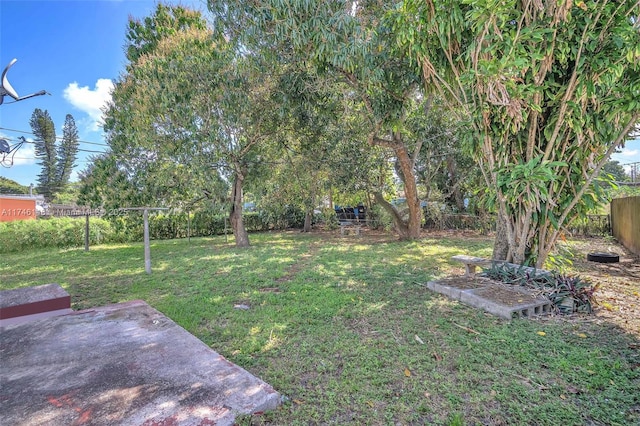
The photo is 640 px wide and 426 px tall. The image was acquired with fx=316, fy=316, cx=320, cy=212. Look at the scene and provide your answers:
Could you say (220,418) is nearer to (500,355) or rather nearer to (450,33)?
(500,355)

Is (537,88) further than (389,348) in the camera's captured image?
Yes

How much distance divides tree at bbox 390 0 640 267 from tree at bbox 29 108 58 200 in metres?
23.6

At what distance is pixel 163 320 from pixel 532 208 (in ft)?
14.4

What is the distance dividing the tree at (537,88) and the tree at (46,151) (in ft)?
Result: 77.4

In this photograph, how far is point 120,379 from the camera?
206 cm

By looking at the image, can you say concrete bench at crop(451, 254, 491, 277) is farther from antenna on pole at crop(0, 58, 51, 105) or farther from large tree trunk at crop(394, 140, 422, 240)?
antenna on pole at crop(0, 58, 51, 105)

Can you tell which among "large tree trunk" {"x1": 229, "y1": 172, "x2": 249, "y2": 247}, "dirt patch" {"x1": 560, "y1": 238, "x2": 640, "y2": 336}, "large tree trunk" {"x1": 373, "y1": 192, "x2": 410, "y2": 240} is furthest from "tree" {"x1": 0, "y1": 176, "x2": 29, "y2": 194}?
"dirt patch" {"x1": 560, "y1": 238, "x2": 640, "y2": 336}

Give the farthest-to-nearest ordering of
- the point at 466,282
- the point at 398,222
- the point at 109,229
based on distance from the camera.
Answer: the point at 109,229
the point at 398,222
the point at 466,282

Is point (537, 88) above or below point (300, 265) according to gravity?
above

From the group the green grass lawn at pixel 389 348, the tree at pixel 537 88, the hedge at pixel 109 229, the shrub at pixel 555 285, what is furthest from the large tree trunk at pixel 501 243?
the hedge at pixel 109 229

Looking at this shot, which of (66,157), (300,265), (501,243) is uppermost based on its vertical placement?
(66,157)

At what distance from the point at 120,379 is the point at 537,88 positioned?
461 cm

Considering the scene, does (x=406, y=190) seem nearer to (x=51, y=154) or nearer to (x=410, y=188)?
(x=410, y=188)

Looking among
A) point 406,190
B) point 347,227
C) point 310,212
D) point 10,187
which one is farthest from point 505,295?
point 10,187
